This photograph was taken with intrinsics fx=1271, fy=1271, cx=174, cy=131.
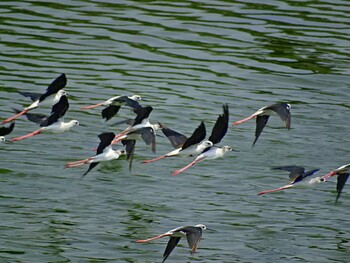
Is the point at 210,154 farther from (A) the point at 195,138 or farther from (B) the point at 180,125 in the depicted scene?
(B) the point at 180,125

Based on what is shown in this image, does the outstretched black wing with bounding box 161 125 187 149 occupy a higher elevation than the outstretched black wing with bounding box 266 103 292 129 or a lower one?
lower

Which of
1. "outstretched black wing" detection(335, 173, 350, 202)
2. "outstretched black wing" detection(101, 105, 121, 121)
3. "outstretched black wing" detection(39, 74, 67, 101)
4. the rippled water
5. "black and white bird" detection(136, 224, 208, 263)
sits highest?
"outstretched black wing" detection(39, 74, 67, 101)

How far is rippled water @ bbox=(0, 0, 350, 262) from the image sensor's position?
1534 centimetres

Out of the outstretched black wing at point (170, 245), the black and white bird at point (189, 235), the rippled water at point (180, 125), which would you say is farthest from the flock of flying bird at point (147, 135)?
the black and white bird at point (189, 235)

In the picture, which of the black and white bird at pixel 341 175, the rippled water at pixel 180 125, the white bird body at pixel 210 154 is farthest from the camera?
the white bird body at pixel 210 154

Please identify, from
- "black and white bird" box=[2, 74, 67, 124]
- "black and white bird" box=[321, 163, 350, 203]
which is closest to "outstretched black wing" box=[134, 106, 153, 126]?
"black and white bird" box=[2, 74, 67, 124]

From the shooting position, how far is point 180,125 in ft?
65.4

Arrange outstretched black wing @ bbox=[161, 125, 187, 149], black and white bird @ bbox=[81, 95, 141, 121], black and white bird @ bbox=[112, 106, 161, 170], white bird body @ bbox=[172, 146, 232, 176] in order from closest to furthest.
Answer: black and white bird @ bbox=[112, 106, 161, 170] < white bird body @ bbox=[172, 146, 232, 176] < black and white bird @ bbox=[81, 95, 141, 121] < outstretched black wing @ bbox=[161, 125, 187, 149]

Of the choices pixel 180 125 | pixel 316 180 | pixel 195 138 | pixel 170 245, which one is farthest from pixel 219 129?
pixel 180 125

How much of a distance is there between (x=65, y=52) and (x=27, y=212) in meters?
7.83

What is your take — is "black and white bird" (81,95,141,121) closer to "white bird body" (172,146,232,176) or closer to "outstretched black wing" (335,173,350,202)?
"white bird body" (172,146,232,176)

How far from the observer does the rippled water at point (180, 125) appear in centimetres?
1534

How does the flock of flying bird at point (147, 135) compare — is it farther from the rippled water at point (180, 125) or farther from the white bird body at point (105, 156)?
the rippled water at point (180, 125)

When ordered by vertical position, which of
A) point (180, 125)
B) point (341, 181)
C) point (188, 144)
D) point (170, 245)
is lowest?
point (180, 125)
